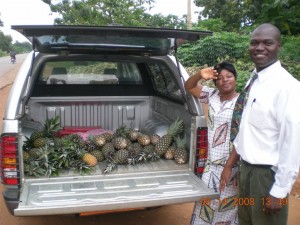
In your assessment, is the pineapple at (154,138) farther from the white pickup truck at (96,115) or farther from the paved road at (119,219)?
the paved road at (119,219)

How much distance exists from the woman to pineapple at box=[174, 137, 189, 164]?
36cm

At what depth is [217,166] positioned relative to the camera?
3.12 meters

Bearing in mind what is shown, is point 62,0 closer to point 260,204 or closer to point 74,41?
point 74,41

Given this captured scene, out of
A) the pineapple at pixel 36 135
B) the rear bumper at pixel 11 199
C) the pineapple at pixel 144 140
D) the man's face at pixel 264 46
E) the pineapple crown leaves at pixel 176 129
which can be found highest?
the man's face at pixel 264 46

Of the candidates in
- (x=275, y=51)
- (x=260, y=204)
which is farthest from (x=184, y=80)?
(x=260, y=204)

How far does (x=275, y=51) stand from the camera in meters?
2.34

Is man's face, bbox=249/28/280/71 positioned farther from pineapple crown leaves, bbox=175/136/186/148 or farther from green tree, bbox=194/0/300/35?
green tree, bbox=194/0/300/35

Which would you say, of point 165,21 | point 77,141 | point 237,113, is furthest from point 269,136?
point 165,21

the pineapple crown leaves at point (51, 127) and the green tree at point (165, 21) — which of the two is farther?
the green tree at point (165, 21)

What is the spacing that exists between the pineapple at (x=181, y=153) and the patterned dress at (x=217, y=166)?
13.6 inches

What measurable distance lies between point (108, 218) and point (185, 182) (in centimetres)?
139

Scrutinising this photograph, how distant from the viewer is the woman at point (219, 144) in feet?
10.0

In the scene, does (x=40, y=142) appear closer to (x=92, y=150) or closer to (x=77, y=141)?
(x=77, y=141)

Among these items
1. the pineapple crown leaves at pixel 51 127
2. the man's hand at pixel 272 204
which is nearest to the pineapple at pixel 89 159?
the pineapple crown leaves at pixel 51 127
